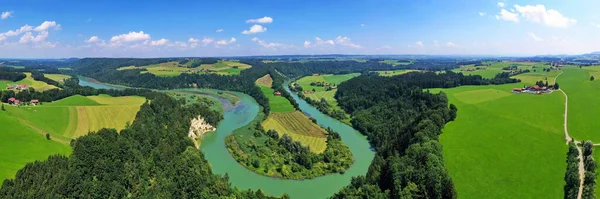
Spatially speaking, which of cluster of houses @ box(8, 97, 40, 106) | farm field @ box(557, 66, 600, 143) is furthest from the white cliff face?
farm field @ box(557, 66, 600, 143)

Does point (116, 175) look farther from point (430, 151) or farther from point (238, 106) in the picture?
point (238, 106)

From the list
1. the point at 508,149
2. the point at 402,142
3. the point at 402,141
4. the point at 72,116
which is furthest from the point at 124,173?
the point at 508,149

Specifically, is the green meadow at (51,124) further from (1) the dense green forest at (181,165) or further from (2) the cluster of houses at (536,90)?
(2) the cluster of houses at (536,90)

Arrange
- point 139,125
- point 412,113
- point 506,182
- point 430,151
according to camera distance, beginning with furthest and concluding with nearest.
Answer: point 412,113
point 139,125
point 430,151
point 506,182

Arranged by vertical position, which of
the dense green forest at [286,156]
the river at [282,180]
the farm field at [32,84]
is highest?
the farm field at [32,84]

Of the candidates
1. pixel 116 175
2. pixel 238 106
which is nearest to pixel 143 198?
pixel 116 175

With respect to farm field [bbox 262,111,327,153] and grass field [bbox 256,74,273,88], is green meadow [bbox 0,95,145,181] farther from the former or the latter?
grass field [bbox 256,74,273,88]

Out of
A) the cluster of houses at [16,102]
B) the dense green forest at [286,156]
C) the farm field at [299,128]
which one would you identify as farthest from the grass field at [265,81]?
the dense green forest at [286,156]
